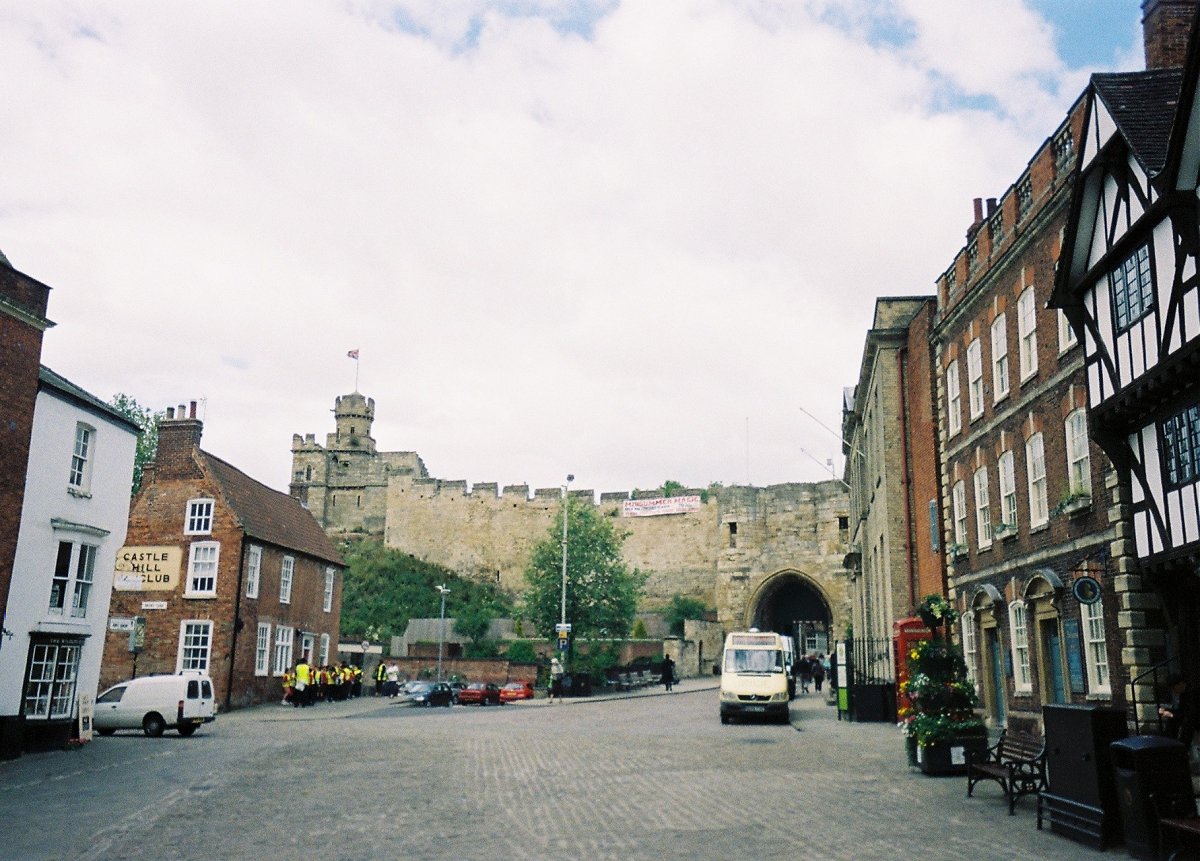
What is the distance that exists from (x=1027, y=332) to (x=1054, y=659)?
561 centimetres

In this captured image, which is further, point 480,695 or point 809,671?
point 809,671

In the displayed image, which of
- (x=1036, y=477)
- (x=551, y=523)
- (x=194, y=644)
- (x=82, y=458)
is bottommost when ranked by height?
(x=194, y=644)

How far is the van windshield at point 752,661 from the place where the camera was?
26.5 metres

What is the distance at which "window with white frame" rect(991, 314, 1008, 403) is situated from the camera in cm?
1950

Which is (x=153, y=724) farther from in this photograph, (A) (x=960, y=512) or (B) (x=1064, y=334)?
(B) (x=1064, y=334)

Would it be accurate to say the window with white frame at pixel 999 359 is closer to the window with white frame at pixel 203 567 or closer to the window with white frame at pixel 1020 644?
the window with white frame at pixel 1020 644

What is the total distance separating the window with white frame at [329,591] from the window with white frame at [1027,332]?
3015cm

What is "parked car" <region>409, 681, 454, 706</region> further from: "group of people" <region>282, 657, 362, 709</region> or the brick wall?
the brick wall

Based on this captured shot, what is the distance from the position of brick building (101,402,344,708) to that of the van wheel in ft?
26.7

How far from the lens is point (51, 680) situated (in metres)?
20.0

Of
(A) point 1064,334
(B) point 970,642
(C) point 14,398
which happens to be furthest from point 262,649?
(A) point 1064,334

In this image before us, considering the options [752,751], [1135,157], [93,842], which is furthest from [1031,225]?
[93,842]

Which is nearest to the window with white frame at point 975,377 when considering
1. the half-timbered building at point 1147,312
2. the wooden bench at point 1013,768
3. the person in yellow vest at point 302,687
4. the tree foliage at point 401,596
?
the half-timbered building at point 1147,312

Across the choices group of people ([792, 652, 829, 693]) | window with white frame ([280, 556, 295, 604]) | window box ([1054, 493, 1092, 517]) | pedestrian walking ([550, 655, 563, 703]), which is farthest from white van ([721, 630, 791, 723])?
window with white frame ([280, 556, 295, 604])
